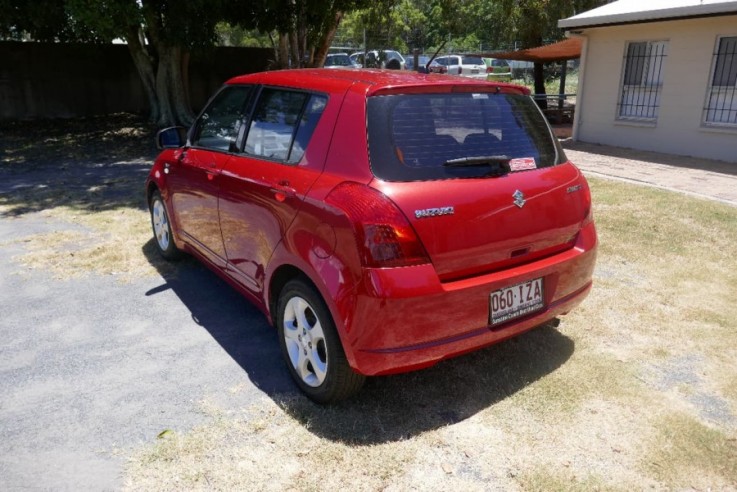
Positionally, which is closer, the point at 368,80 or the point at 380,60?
the point at 368,80

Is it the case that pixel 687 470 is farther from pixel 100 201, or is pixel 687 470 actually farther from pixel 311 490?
pixel 100 201

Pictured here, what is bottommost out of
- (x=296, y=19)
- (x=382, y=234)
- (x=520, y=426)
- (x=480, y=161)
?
(x=520, y=426)

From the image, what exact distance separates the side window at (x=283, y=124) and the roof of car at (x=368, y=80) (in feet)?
0.26

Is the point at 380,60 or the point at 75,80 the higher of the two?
the point at 380,60

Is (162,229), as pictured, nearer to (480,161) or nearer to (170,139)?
(170,139)

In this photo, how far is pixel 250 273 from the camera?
362 cm

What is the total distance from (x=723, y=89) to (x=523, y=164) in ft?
32.8

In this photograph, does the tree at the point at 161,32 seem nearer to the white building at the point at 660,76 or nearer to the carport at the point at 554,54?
the white building at the point at 660,76

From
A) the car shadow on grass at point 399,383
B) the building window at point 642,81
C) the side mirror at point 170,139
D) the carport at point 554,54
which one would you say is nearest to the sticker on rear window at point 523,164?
the car shadow on grass at point 399,383

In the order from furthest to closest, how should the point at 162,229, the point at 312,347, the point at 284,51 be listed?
the point at 284,51, the point at 162,229, the point at 312,347

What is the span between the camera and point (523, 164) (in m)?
3.12

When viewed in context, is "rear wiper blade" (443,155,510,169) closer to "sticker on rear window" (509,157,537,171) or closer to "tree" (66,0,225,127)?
"sticker on rear window" (509,157,537,171)

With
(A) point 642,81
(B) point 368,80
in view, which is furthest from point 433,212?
(A) point 642,81

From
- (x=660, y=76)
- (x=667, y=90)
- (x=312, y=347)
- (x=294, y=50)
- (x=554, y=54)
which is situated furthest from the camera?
(x=554, y=54)
